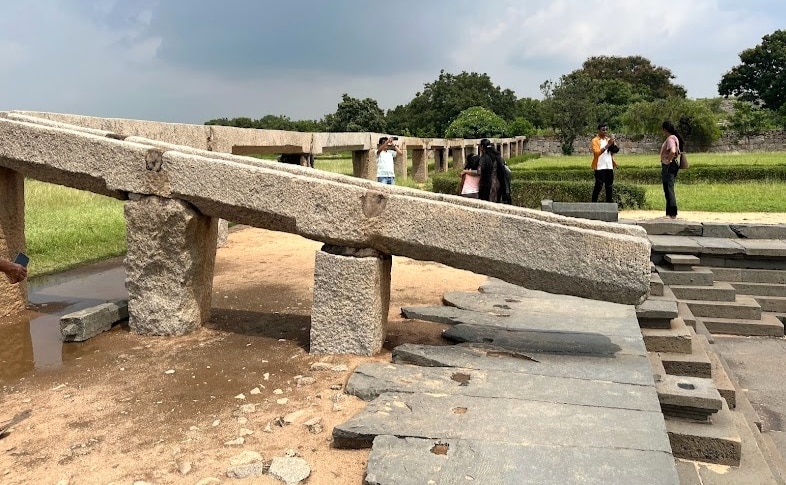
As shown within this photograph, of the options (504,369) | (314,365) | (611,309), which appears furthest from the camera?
(611,309)

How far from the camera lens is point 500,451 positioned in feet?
8.90

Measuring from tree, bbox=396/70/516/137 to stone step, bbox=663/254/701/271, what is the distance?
32.9 metres

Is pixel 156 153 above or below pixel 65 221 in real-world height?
above

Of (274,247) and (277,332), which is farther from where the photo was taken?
(274,247)

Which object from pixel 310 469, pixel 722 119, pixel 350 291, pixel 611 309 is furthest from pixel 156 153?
pixel 722 119

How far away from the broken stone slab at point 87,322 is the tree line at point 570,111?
95.2ft

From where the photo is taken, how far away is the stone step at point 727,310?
24.3 feet

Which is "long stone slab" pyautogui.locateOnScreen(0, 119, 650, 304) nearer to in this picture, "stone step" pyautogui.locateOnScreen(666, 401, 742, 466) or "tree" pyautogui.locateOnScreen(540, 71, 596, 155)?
"stone step" pyautogui.locateOnScreen(666, 401, 742, 466)

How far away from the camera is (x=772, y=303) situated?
25.8ft

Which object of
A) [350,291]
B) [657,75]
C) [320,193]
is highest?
[657,75]

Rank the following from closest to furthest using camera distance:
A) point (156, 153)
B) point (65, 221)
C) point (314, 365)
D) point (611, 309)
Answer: point (314, 365) → point (156, 153) → point (611, 309) → point (65, 221)

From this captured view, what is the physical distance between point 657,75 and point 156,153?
64493 millimetres

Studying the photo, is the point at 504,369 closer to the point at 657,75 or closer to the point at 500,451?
the point at 500,451

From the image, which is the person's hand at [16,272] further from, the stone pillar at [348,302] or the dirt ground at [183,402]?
the stone pillar at [348,302]
